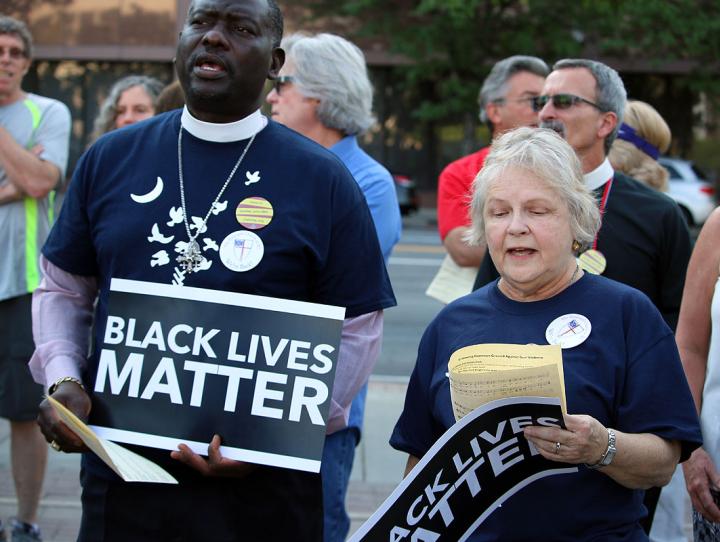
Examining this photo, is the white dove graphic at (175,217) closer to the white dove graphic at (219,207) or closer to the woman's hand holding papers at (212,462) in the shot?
the white dove graphic at (219,207)

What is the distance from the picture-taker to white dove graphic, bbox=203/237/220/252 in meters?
2.67

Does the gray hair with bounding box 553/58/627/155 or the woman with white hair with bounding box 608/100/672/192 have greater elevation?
the gray hair with bounding box 553/58/627/155

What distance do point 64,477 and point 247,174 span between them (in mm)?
3855

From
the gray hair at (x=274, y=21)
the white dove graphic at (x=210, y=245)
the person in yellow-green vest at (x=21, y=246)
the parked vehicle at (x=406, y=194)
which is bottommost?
the parked vehicle at (x=406, y=194)

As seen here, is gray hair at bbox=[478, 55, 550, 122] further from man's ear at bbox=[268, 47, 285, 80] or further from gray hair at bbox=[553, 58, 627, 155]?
man's ear at bbox=[268, 47, 285, 80]

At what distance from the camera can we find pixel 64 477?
6.07m

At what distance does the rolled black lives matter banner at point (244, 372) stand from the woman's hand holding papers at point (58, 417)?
0.59 ft

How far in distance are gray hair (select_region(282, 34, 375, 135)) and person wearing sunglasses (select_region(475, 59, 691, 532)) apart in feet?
2.32

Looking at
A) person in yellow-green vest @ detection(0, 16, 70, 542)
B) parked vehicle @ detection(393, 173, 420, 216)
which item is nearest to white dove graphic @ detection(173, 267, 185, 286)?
person in yellow-green vest @ detection(0, 16, 70, 542)

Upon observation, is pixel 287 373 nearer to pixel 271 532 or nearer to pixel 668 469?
pixel 271 532

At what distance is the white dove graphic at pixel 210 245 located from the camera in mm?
2672

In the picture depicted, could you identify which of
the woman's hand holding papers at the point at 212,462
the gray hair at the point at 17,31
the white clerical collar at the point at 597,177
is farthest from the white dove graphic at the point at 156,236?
the gray hair at the point at 17,31

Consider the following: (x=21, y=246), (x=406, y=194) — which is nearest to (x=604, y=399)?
(x=21, y=246)

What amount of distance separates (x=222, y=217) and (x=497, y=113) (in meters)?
2.85
